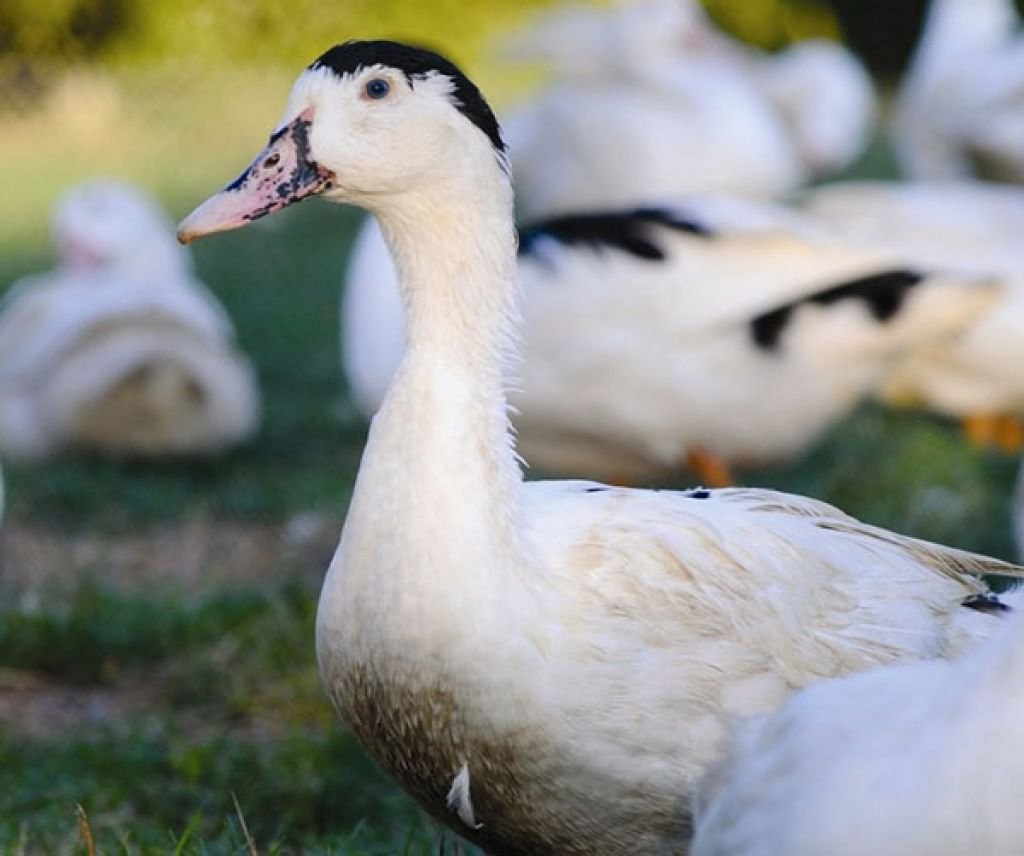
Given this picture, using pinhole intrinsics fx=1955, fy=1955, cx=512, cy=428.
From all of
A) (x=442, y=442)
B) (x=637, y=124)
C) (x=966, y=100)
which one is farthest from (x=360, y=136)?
(x=966, y=100)

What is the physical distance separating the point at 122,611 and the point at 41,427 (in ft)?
7.62

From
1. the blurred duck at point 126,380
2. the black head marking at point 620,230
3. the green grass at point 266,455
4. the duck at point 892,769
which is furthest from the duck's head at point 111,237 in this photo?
the duck at point 892,769

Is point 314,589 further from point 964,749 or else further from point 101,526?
point 964,749

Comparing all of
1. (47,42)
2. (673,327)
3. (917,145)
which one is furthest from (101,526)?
(47,42)

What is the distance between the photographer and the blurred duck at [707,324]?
5613 millimetres

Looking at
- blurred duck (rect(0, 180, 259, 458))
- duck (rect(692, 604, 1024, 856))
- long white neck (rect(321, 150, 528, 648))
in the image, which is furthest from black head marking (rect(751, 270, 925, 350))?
duck (rect(692, 604, 1024, 856))

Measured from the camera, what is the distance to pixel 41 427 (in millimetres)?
6922

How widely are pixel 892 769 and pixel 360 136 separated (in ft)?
4.52

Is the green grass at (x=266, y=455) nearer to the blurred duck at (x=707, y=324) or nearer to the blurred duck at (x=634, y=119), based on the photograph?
the blurred duck at (x=707, y=324)

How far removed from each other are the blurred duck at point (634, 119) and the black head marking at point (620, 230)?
10.00 feet

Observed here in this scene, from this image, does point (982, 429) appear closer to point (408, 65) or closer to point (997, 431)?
point (997, 431)

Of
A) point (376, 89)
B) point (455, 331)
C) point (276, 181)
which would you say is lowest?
point (455, 331)

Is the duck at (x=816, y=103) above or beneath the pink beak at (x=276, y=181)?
beneath

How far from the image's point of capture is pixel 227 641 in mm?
4602
